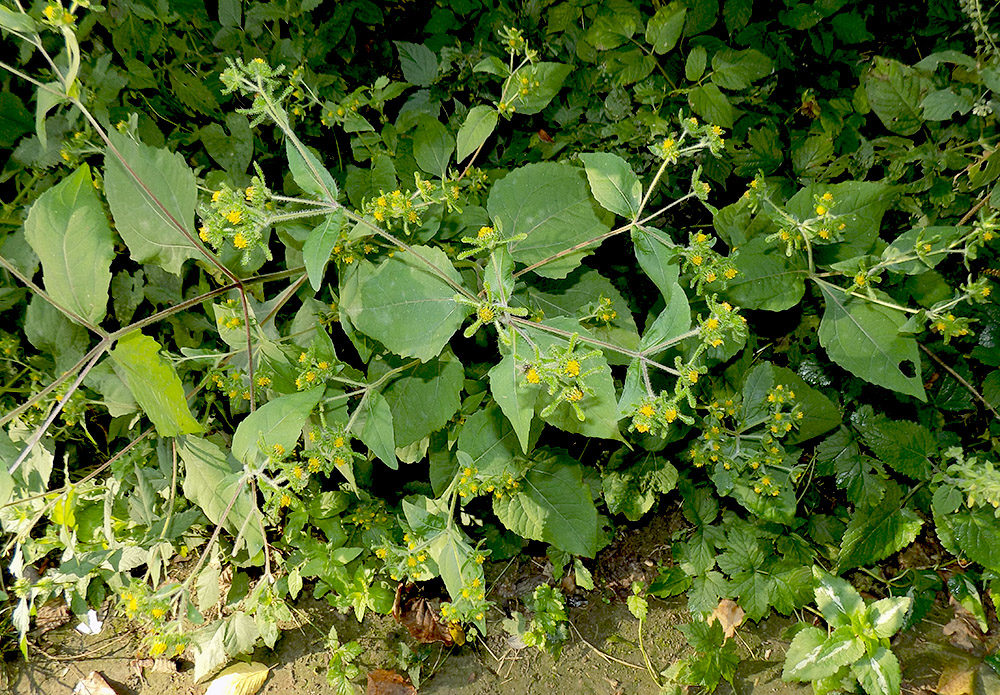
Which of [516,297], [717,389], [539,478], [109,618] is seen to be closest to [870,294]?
[717,389]

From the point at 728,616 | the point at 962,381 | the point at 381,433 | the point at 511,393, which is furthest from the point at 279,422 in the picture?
the point at 962,381

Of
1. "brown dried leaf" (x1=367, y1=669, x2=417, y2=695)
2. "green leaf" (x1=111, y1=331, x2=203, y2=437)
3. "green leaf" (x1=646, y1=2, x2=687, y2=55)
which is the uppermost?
"green leaf" (x1=646, y1=2, x2=687, y2=55)

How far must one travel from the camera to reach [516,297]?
1.68 meters

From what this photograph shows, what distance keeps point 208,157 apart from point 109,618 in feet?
5.67

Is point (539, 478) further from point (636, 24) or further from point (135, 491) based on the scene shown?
point (636, 24)

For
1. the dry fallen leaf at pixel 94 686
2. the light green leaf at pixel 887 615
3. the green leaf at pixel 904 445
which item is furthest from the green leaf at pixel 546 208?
the dry fallen leaf at pixel 94 686

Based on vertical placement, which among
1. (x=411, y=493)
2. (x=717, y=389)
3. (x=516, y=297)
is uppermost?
(x=516, y=297)

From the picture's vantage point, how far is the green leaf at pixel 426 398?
1636 mm

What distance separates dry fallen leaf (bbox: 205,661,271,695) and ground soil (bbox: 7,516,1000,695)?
0.04 metres

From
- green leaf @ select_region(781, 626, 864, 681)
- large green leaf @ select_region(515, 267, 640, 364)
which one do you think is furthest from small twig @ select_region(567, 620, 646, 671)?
large green leaf @ select_region(515, 267, 640, 364)

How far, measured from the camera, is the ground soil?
2092 millimetres

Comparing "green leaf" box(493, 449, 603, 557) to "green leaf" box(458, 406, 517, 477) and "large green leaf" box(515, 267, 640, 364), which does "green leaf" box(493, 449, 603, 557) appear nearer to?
"green leaf" box(458, 406, 517, 477)

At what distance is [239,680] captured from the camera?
6.96ft

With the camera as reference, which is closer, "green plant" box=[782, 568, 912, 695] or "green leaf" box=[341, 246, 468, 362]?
"green leaf" box=[341, 246, 468, 362]
